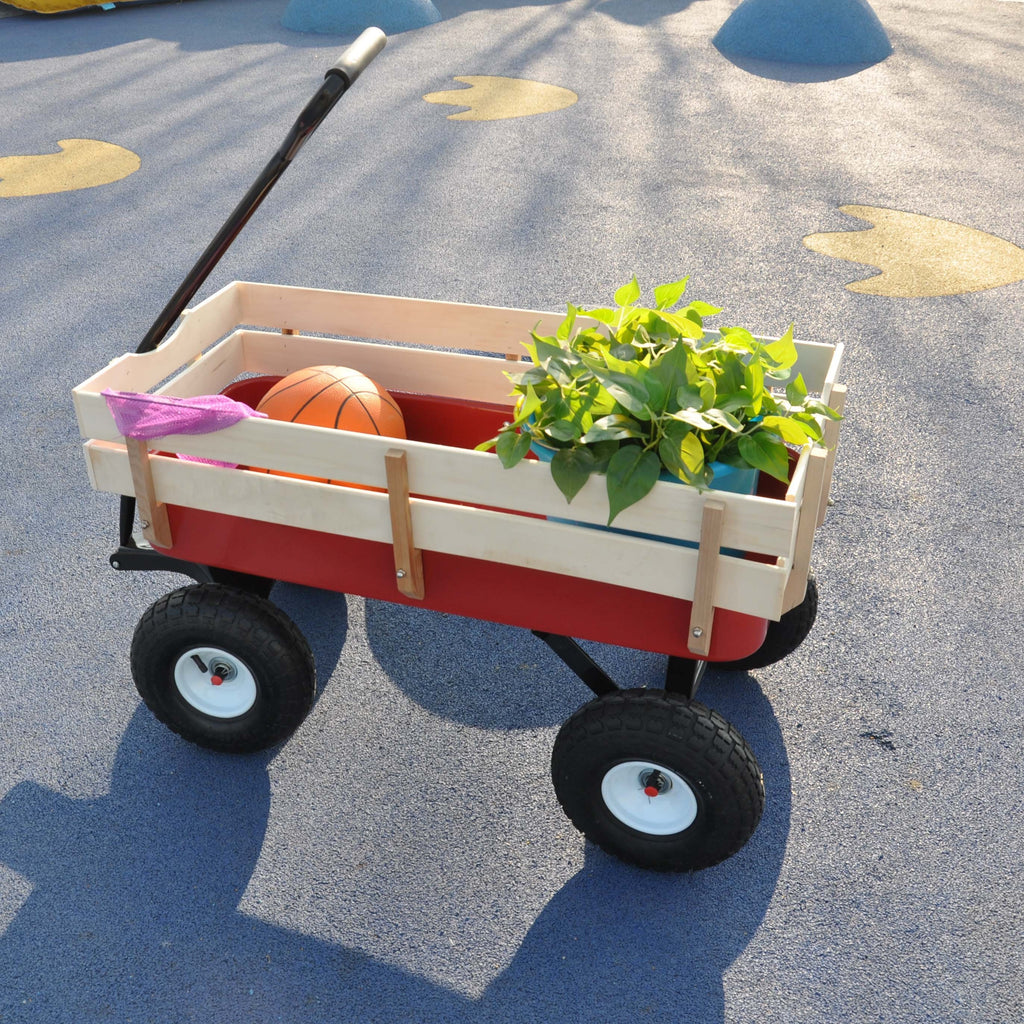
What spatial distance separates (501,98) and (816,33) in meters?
3.28

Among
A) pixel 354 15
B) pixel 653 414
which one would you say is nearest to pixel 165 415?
pixel 653 414

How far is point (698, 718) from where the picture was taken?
2270mm

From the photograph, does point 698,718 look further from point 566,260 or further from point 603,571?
point 566,260

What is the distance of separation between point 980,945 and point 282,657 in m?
1.79

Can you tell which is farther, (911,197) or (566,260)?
(911,197)

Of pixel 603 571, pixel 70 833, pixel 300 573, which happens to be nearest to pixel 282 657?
pixel 300 573

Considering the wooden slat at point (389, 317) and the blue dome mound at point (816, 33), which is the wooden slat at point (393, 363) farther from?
the blue dome mound at point (816, 33)

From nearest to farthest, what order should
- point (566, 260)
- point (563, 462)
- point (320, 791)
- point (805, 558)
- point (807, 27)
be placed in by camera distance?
point (563, 462) < point (805, 558) < point (320, 791) < point (566, 260) < point (807, 27)

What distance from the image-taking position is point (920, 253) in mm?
5844

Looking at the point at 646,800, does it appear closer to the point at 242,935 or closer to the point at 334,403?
the point at 242,935

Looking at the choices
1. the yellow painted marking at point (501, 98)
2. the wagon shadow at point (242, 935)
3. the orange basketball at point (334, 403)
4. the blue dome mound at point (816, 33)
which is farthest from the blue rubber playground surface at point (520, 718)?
the blue dome mound at point (816, 33)

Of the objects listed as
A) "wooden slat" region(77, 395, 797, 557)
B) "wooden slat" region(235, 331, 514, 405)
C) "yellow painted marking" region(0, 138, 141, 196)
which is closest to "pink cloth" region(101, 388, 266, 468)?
"wooden slat" region(77, 395, 797, 557)

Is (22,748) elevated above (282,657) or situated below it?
below

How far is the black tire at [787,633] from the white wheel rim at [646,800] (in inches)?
25.1
